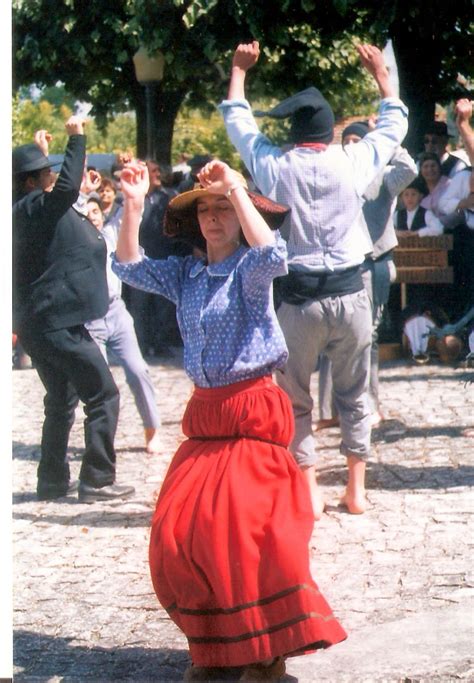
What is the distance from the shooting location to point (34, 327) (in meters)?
7.11

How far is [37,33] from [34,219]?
8.50m

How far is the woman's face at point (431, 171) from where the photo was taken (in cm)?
1142

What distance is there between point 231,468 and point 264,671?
617mm

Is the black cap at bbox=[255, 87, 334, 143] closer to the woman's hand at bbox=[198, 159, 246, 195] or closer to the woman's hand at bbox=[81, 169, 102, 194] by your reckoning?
the woman's hand at bbox=[81, 169, 102, 194]

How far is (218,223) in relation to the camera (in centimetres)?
456

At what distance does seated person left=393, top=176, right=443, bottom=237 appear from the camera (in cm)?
1143

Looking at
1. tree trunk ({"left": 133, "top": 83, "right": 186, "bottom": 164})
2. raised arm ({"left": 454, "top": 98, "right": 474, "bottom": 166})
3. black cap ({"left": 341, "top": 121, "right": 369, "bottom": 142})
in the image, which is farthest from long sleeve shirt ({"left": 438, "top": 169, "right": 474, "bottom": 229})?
tree trunk ({"left": 133, "top": 83, "right": 186, "bottom": 164})

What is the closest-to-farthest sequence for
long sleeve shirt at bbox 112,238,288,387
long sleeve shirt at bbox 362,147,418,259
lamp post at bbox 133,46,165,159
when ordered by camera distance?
long sleeve shirt at bbox 112,238,288,387, long sleeve shirt at bbox 362,147,418,259, lamp post at bbox 133,46,165,159

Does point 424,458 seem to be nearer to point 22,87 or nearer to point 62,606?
point 62,606

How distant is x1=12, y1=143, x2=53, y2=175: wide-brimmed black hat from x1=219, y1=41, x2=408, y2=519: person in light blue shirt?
1.15 m

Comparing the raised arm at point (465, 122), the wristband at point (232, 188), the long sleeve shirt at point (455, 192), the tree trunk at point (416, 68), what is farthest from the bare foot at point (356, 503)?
the tree trunk at point (416, 68)

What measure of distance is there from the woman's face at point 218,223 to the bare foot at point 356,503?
244 centimetres

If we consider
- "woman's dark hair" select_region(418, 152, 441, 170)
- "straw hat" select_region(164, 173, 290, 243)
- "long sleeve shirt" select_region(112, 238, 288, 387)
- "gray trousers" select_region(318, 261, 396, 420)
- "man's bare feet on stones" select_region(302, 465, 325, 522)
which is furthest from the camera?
"woman's dark hair" select_region(418, 152, 441, 170)

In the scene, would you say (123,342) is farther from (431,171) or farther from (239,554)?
(239,554)
